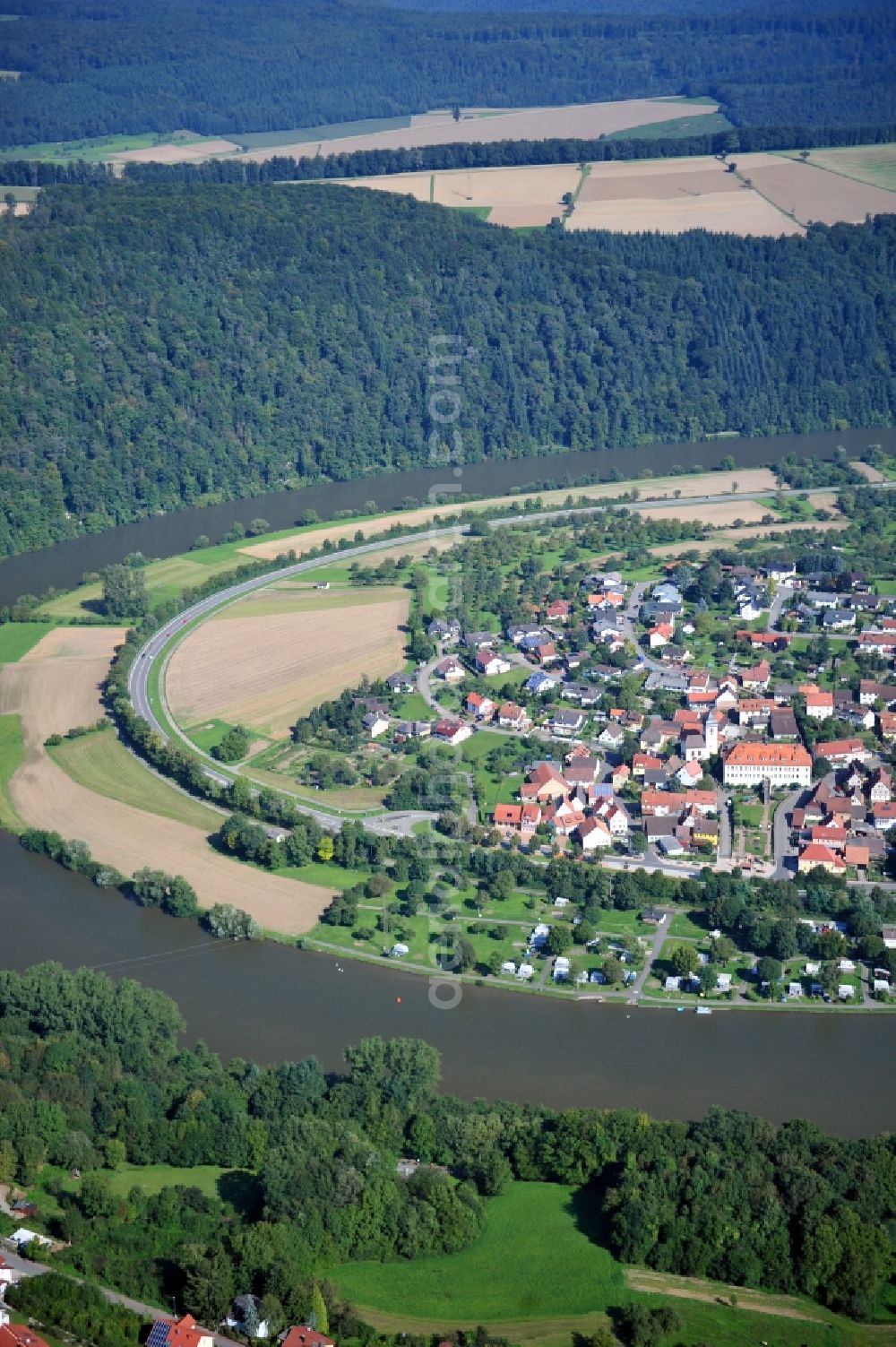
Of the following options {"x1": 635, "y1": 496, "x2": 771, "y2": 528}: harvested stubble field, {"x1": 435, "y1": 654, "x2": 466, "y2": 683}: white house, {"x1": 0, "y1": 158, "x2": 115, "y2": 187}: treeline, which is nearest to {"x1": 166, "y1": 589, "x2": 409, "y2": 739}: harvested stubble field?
{"x1": 435, "y1": 654, "x2": 466, "y2": 683}: white house

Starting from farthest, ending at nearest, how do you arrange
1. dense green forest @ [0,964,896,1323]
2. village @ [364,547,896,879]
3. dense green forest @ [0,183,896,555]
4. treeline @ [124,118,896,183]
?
1. treeline @ [124,118,896,183]
2. dense green forest @ [0,183,896,555]
3. village @ [364,547,896,879]
4. dense green forest @ [0,964,896,1323]

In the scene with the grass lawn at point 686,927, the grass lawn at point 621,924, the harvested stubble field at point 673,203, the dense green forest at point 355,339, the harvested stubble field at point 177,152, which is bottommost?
the grass lawn at point 621,924

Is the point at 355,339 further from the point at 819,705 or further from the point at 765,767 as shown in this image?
the point at 765,767

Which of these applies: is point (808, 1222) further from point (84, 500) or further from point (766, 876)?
point (84, 500)

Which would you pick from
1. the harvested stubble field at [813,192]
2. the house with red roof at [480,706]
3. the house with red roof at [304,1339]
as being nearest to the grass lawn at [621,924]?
the house with red roof at [480,706]

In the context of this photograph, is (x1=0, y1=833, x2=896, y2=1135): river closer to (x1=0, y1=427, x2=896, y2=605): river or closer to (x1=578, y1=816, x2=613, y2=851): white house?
(x1=578, y1=816, x2=613, y2=851): white house

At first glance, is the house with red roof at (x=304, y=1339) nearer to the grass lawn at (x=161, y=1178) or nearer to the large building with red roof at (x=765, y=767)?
the grass lawn at (x=161, y=1178)
